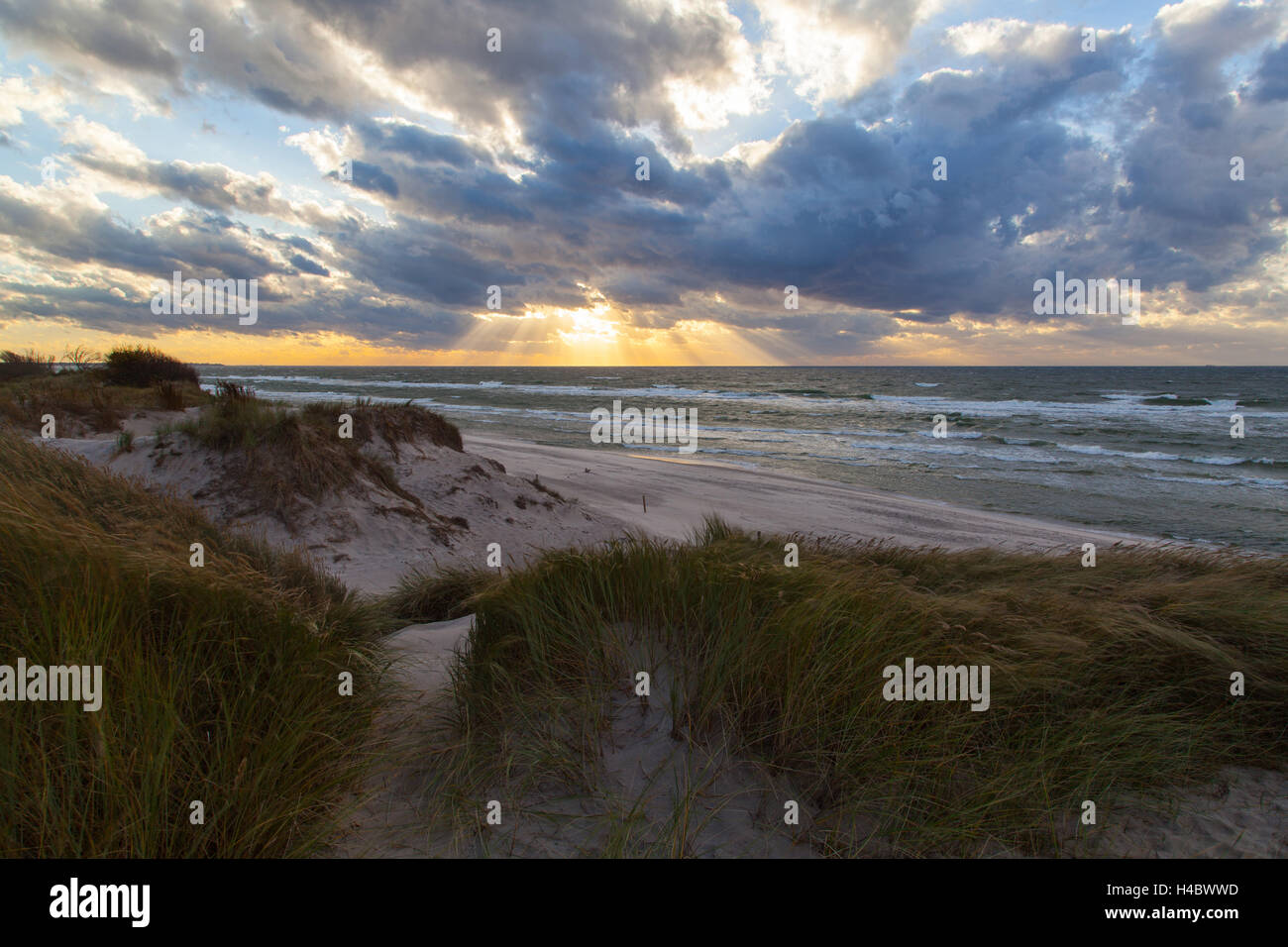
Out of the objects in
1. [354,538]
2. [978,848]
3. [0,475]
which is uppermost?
[0,475]

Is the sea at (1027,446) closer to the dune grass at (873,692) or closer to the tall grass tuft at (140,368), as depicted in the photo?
the tall grass tuft at (140,368)

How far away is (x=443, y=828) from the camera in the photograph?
256 cm

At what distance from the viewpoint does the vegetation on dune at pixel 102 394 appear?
1116 cm

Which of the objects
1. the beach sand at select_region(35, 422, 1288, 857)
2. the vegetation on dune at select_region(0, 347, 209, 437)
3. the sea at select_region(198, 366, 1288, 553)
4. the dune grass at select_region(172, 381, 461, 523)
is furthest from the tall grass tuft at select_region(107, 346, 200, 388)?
the dune grass at select_region(172, 381, 461, 523)

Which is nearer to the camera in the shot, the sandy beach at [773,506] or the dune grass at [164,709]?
the dune grass at [164,709]

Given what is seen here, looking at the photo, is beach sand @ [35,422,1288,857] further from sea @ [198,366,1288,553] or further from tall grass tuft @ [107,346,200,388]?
tall grass tuft @ [107,346,200,388]

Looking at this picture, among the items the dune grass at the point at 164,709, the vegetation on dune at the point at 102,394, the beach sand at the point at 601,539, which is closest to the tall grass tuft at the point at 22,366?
the vegetation on dune at the point at 102,394

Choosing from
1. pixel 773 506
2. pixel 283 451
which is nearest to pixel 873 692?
pixel 283 451

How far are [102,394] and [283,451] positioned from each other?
6.97m

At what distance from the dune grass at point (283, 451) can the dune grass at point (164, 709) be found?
4.83 m

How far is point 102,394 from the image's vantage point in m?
12.3

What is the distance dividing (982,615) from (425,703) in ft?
12.0
